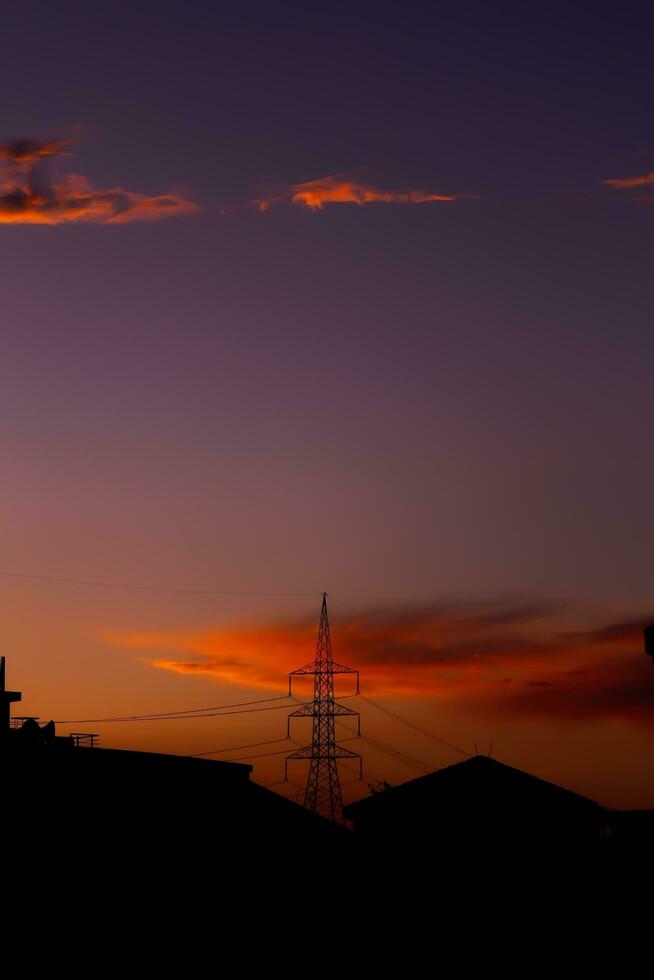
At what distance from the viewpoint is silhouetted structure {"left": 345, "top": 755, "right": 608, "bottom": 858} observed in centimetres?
5472

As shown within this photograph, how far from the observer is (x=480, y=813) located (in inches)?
2196

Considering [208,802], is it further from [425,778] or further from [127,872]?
[425,778]

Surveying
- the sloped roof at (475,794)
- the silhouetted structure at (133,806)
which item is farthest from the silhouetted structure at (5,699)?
the sloped roof at (475,794)

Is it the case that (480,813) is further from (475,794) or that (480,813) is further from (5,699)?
(5,699)

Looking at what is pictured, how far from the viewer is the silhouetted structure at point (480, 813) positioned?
54719 mm

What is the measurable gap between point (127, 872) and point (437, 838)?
22.3m

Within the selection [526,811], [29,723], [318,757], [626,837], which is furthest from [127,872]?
[318,757]

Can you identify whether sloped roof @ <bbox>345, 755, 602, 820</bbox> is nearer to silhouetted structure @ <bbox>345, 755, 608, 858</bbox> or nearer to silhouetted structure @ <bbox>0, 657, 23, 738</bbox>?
silhouetted structure @ <bbox>345, 755, 608, 858</bbox>

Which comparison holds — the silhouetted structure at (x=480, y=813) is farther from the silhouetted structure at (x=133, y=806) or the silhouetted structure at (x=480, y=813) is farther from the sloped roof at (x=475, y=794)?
the silhouetted structure at (x=133, y=806)

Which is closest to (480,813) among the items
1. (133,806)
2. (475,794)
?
(475,794)

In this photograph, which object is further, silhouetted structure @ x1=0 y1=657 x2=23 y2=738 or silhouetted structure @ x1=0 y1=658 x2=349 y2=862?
silhouetted structure @ x1=0 y1=657 x2=23 y2=738

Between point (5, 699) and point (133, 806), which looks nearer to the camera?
point (133, 806)

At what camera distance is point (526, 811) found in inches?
2223

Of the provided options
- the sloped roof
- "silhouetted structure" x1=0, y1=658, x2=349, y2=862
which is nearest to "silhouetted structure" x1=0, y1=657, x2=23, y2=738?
"silhouetted structure" x1=0, y1=658, x2=349, y2=862
